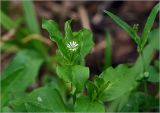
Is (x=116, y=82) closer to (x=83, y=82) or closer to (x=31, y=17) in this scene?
(x=83, y=82)

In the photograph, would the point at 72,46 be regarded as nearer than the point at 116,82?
Yes

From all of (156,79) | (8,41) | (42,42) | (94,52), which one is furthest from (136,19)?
(156,79)

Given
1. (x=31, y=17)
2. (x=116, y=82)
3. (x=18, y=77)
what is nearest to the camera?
(x=116, y=82)

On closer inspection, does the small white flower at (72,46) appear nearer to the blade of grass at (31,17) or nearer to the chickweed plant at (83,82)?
the chickweed plant at (83,82)

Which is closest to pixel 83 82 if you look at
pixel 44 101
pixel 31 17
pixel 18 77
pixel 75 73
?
pixel 75 73

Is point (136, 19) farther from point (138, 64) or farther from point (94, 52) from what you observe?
point (138, 64)

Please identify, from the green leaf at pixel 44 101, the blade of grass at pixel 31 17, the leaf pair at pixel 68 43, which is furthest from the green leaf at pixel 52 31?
the blade of grass at pixel 31 17
